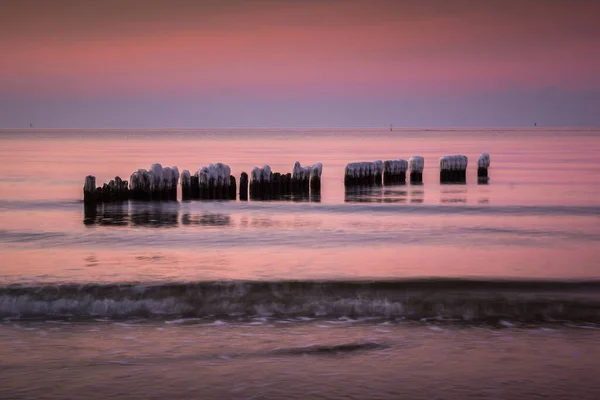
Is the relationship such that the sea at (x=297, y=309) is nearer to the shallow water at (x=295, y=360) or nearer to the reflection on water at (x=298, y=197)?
the shallow water at (x=295, y=360)

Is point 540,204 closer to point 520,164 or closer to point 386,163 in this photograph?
point 386,163

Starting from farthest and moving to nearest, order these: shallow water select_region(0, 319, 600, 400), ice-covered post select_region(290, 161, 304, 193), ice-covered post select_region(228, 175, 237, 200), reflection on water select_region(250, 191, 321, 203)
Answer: ice-covered post select_region(290, 161, 304, 193) < reflection on water select_region(250, 191, 321, 203) < ice-covered post select_region(228, 175, 237, 200) < shallow water select_region(0, 319, 600, 400)

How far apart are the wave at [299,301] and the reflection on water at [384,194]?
14369 mm

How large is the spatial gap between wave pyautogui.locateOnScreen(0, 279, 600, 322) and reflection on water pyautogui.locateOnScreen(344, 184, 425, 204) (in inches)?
566

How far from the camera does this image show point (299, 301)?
10195 millimetres

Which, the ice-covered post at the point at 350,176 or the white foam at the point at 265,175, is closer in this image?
the white foam at the point at 265,175

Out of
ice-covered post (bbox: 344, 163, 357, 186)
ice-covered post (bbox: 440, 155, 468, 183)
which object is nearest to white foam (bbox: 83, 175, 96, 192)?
ice-covered post (bbox: 344, 163, 357, 186)

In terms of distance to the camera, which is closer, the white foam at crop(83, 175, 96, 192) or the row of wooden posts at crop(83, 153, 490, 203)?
the white foam at crop(83, 175, 96, 192)

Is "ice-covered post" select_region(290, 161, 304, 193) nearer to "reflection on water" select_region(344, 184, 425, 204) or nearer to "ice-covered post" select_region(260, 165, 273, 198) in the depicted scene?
Answer: "ice-covered post" select_region(260, 165, 273, 198)

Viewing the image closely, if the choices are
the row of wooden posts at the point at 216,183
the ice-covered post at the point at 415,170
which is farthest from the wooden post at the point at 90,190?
the ice-covered post at the point at 415,170

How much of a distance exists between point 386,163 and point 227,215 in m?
12.3

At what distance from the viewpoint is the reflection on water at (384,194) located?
25.4 meters

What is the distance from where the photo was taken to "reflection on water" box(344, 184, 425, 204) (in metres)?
25.4

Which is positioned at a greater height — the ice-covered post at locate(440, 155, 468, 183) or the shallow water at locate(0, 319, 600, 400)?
the ice-covered post at locate(440, 155, 468, 183)
